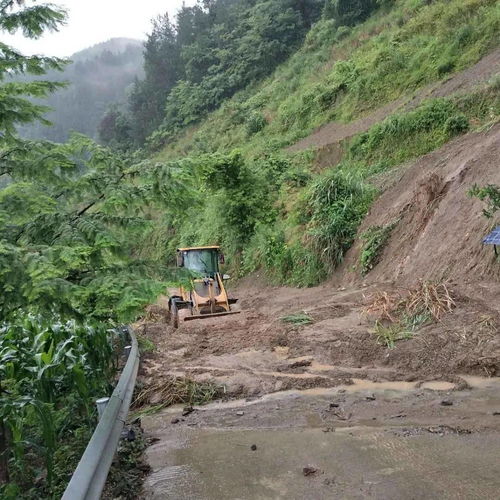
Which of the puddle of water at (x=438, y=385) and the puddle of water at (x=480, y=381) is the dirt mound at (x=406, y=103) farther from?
the puddle of water at (x=438, y=385)

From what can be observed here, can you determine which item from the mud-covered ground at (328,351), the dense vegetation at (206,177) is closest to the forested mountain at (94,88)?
the dense vegetation at (206,177)

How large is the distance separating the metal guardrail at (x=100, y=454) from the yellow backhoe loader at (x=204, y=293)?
27.8 feet

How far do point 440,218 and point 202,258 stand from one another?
263 inches

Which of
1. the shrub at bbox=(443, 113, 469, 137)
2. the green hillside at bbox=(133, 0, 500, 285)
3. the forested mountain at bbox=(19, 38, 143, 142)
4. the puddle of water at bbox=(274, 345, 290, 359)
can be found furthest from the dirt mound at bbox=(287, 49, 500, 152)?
the forested mountain at bbox=(19, 38, 143, 142)

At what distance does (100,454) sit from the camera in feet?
9.83

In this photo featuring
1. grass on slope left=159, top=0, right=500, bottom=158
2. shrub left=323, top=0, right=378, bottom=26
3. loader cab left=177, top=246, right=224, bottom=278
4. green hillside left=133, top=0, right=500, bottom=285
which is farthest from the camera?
shrub left=323, top=0, right=378, bottom=26

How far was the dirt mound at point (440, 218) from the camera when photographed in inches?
394

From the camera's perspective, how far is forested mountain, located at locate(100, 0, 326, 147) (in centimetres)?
4653

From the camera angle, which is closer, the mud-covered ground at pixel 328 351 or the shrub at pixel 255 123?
the mud-covered ground at pixel 328 351

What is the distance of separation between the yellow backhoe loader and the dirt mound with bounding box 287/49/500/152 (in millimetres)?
9704

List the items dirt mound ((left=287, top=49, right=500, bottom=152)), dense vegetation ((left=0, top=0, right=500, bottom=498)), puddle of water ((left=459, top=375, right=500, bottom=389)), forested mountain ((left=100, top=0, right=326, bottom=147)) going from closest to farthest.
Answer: dense vegetation ((left=0, top=0, right=500, bottom=498)) < puddle of water ((left=459, top=375, right=500, bottom=389)) < dirt mound ((left=287, top=49, right=500, bottom=152)) < forested mountain ((left=100, top=0, right=326, bottom=147))


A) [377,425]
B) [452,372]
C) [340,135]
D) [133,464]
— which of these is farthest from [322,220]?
[133,464]

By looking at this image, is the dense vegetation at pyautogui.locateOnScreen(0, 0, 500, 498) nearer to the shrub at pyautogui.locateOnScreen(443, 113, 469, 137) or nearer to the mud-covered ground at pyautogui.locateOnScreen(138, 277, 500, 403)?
the shrub at pyautogui.locateOnScreen(443, 113, 469, 137)

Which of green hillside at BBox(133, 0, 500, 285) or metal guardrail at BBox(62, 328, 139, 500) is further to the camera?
green hillside at BBox(133, 0, 500, 285)
